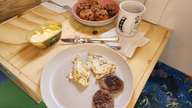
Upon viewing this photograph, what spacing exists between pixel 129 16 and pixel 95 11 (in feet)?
0.45

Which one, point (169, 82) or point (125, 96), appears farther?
point (169, 82)

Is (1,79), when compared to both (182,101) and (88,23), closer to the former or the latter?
(88,23)

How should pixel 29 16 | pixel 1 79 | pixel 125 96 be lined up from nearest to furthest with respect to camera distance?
1. pixel 125 96
2. pixel 1 79
3. pixel 29 16

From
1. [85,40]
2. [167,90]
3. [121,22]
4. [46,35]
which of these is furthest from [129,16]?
[167,90]

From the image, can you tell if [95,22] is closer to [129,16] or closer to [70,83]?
[129,16]

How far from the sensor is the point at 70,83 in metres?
0.58

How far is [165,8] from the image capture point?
0.73 meters

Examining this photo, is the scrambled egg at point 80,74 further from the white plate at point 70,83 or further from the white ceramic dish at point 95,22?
the white ceramic dish at point 95,22

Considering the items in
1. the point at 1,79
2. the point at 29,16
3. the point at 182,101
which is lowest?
the point at 182,101

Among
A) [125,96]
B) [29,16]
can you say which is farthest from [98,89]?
[29,16]

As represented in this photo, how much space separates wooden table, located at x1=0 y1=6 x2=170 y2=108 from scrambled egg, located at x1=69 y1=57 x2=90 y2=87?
96mm

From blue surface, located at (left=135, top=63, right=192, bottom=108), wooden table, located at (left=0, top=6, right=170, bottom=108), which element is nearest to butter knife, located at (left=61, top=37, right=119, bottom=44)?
wooden table, located at (left=0, top=6, right=170, bottom=108)

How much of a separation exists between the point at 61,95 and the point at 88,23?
28 centimetres

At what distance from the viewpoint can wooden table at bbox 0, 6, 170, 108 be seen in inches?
23.0
